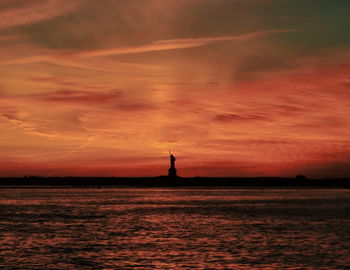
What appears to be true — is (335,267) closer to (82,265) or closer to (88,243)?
(82,265)

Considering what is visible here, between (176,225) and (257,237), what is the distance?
17650 mm

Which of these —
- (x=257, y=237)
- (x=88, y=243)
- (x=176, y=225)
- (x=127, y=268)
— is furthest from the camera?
(x=176, y=225)

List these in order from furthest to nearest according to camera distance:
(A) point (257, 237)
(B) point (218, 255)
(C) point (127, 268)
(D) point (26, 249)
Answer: (A) point (257, 237) < (D) point (26, 249) < (B) point (218, 255) < (C) point (127, 268)

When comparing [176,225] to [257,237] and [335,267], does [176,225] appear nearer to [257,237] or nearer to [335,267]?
[257,237]

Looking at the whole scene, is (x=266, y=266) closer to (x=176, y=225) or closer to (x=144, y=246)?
(x=144, y=246)

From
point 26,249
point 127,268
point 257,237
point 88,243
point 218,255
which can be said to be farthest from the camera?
point 257,237

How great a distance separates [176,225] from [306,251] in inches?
1101

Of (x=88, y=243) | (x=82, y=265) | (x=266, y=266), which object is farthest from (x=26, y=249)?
(x=266, y=266)

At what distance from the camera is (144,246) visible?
47438 mm

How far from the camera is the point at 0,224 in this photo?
233ft

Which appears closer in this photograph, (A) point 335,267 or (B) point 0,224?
(A) point 335,267

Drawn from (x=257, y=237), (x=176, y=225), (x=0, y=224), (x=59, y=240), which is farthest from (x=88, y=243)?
(x=0, y=224)

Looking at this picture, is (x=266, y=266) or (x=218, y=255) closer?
(x=266, y=266)

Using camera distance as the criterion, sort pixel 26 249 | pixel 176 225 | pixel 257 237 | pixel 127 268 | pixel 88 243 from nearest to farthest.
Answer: pixel 127 268 → pixel 26 249 → pixel 88 243 → pixel 257 237 → pixel 176 225
